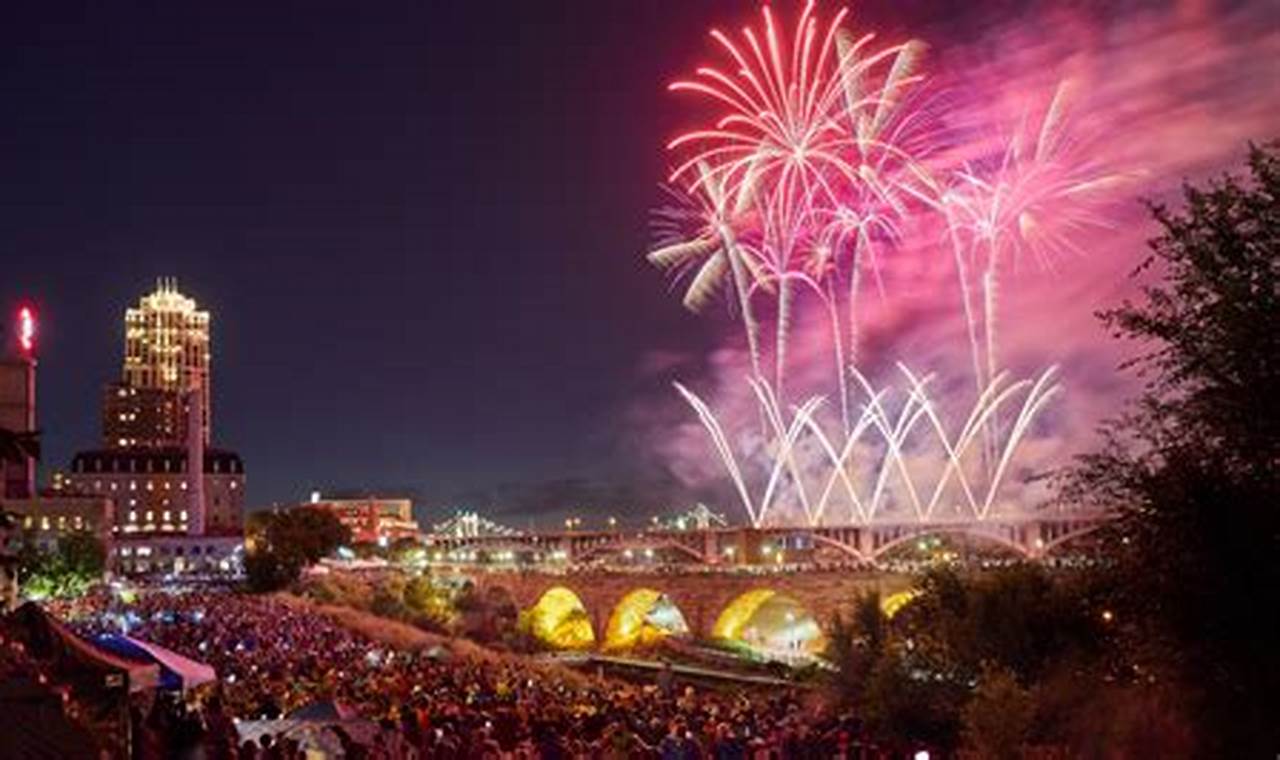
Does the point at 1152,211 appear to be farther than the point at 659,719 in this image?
No

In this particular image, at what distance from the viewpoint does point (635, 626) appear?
292 feet

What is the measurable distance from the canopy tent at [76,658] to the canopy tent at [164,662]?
582mm

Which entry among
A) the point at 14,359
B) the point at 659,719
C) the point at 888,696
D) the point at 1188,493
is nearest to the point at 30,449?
the point at 1188,493

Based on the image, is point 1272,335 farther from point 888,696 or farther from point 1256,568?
point 888,696

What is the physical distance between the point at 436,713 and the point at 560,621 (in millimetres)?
74213

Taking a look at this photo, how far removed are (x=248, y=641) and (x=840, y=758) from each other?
21834 millimetres

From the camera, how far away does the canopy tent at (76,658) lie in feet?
51.5

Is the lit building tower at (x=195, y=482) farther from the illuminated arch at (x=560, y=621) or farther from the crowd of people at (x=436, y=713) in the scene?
the crowd of people at (x=436, y=713)

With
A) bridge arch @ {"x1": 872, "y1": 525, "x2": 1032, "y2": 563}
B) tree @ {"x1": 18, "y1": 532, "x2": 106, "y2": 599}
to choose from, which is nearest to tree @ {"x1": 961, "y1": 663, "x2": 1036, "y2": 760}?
bridge arch @ {"x1": 872, "y1": 525, "x2": 1032, "y2": 563}

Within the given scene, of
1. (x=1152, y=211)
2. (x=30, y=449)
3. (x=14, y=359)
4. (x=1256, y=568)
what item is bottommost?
(x=1256, y=568)

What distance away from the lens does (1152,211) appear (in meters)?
15.7

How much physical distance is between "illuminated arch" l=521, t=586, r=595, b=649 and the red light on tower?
36.0 meters

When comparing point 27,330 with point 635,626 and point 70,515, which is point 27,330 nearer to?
point 70,515

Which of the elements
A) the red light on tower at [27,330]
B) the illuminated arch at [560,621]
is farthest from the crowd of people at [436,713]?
the red light on tower at [27,330]
